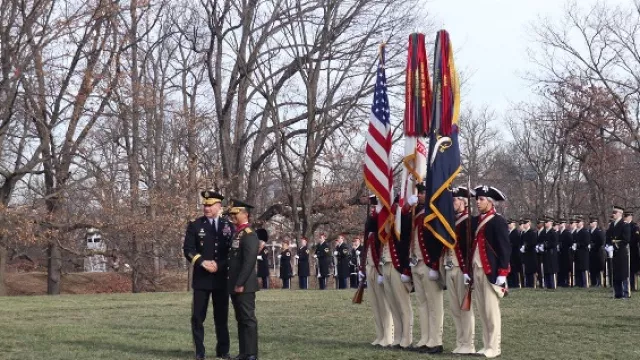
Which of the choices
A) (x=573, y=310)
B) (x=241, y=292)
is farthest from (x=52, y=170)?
(x=241, y=292)

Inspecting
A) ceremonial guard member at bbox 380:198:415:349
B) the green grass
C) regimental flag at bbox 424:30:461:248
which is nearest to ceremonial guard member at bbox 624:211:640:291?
the green grass

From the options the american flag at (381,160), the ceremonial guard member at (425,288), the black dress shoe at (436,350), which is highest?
the american flag at (381,160)

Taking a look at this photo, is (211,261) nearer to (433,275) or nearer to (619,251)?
(433,275)

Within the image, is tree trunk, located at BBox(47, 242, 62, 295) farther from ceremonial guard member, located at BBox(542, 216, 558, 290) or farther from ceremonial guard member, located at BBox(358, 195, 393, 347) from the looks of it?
ceremonial guard member, located at BBox(358, 195, 393, 347)

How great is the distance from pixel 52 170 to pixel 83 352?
825 inches

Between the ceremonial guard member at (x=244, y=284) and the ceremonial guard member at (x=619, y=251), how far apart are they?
38.0 ft

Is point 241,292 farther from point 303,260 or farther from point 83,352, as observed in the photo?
point 303,260

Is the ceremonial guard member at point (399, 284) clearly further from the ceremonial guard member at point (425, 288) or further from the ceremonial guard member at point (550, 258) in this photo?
the ceremonial guard member at point (550, 258)

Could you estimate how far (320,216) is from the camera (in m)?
42.4

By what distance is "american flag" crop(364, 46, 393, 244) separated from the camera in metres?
12.9

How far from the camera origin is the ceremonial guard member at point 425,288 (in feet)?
39.5

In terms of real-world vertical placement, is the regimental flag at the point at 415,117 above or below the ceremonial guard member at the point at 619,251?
above

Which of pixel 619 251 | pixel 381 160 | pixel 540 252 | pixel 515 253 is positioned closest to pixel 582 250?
pixel 540 252

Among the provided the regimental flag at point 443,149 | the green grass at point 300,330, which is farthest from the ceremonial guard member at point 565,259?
the regimental flag at point 443,149
